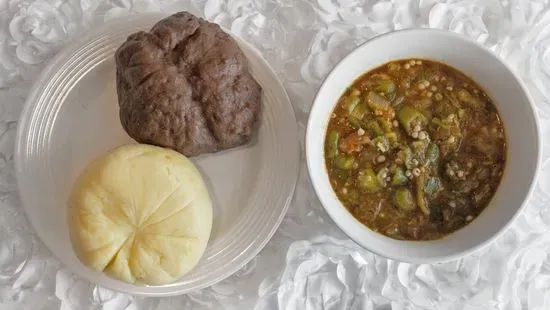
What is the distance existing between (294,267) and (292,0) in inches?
37.4

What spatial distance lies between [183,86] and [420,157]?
80cm

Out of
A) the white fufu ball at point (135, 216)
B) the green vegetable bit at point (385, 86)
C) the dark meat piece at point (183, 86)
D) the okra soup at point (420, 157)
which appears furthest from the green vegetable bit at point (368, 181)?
the white fufu ball at point (135, 216)

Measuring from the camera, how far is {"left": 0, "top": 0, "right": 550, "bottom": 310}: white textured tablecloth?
2498 millimetres

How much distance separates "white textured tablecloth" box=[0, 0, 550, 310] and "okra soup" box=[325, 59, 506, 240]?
0.93 ft

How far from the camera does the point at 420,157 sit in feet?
7.35

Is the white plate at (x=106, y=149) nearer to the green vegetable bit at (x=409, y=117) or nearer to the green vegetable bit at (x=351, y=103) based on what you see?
the green vegetable bit at (x=351, y=103)

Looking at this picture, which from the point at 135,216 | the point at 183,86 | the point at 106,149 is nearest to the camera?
the point at 135,216

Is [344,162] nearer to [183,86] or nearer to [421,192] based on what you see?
[421,192]

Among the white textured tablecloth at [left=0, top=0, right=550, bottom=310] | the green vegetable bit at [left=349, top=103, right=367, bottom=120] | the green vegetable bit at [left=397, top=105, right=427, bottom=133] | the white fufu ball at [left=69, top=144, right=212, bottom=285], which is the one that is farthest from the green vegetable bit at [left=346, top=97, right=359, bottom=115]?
the white fufu ball at [left=69, top=144, right=212, bottom=285]

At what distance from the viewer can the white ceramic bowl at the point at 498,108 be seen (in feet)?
7.08

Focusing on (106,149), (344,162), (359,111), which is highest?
(359,111)

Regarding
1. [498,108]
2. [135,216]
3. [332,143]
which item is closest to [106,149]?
[135,216]

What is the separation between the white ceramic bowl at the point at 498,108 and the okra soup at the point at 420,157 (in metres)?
0.03

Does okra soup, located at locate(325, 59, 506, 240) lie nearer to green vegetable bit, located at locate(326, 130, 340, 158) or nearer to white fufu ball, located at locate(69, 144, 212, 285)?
green vegetable bit, located at locate(326, 130, 340, 158)
